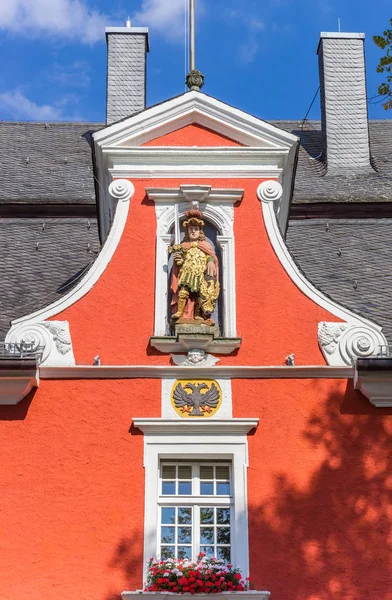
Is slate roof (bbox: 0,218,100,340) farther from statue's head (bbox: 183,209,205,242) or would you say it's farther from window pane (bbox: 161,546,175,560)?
window pane (bbox: 161,546,175,560)

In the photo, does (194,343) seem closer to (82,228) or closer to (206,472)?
(206,472)

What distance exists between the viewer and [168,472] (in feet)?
41.5

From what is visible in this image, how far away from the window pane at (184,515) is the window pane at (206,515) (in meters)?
0.12

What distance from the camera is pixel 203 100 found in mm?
14594

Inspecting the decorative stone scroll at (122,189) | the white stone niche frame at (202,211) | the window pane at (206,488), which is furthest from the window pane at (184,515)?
the decorative stone scroll at (122,189)

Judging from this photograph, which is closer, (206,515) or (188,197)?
(206,515)

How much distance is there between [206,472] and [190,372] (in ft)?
3.45

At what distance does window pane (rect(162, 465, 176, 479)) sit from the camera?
12625 mm

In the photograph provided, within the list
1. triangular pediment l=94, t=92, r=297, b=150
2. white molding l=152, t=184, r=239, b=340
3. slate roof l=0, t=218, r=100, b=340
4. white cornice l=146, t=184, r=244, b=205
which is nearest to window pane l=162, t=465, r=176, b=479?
white molding l=152, t=184, r=239, b=340

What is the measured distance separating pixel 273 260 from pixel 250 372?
150cm

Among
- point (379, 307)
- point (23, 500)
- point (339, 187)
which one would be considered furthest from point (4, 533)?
point (339, 187)

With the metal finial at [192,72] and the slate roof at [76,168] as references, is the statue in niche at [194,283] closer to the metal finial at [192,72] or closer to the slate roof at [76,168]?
the metal finial at [192,72]

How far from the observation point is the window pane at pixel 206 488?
12547 millimetres

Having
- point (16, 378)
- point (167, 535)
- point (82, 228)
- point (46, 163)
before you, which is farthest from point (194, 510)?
point (46, 163)
